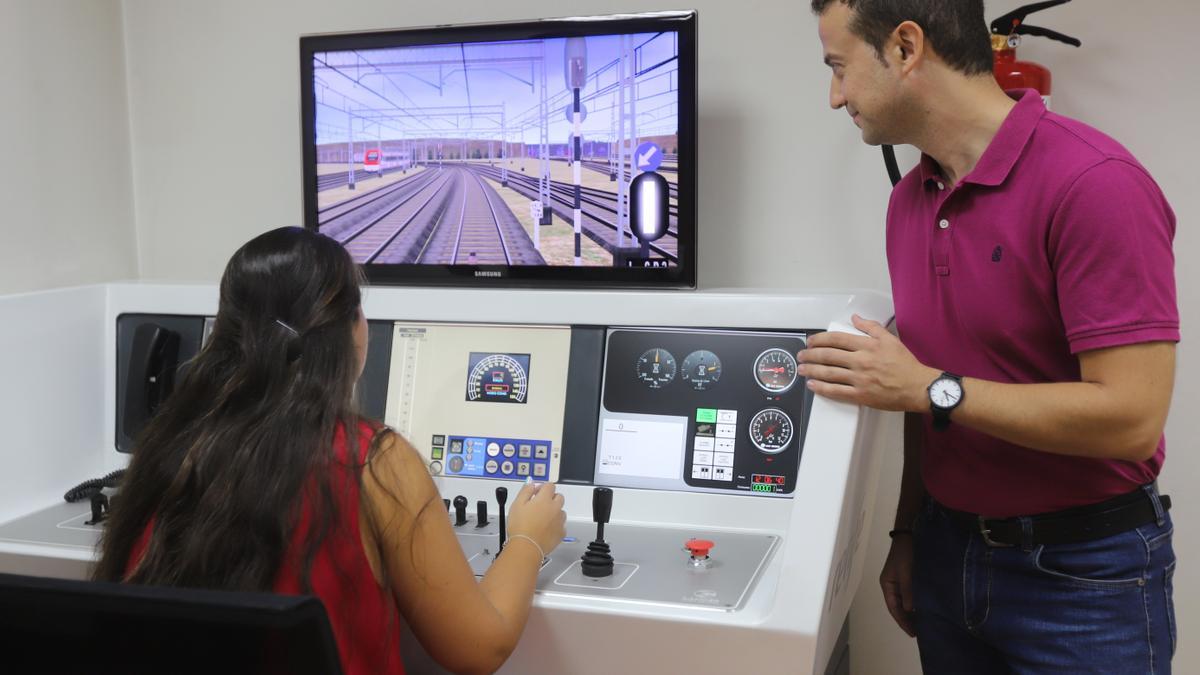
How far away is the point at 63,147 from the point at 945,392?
2103 mm

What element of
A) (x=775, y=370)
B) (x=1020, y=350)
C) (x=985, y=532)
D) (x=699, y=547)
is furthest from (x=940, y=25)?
(x=699, y=547)

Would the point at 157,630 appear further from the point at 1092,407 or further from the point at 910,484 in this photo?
the point at 910,484

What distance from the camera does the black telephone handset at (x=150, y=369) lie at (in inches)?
83.4

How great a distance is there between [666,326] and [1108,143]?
0.79m

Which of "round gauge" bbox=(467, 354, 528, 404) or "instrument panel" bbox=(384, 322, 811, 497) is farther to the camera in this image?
"round gauge" bbox=(467, 354, 528, 404)

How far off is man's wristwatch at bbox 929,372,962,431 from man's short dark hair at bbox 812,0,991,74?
1.52 feet

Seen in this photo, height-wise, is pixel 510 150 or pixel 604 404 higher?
pixel 510 150

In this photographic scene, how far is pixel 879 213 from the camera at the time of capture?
2277mm

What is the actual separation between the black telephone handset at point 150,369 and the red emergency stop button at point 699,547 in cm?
120

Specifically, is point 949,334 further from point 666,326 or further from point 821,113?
point 821,113

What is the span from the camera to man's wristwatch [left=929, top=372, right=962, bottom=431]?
137cm

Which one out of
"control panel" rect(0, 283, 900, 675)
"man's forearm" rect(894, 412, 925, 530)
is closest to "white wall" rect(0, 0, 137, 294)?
"control panel" rect(0, 283, 900, 675)

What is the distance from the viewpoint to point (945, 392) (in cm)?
138

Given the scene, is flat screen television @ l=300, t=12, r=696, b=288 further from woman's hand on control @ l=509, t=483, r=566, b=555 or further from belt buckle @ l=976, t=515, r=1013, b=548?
belt buckle @ l=976, t=515, r=1013, b=548
